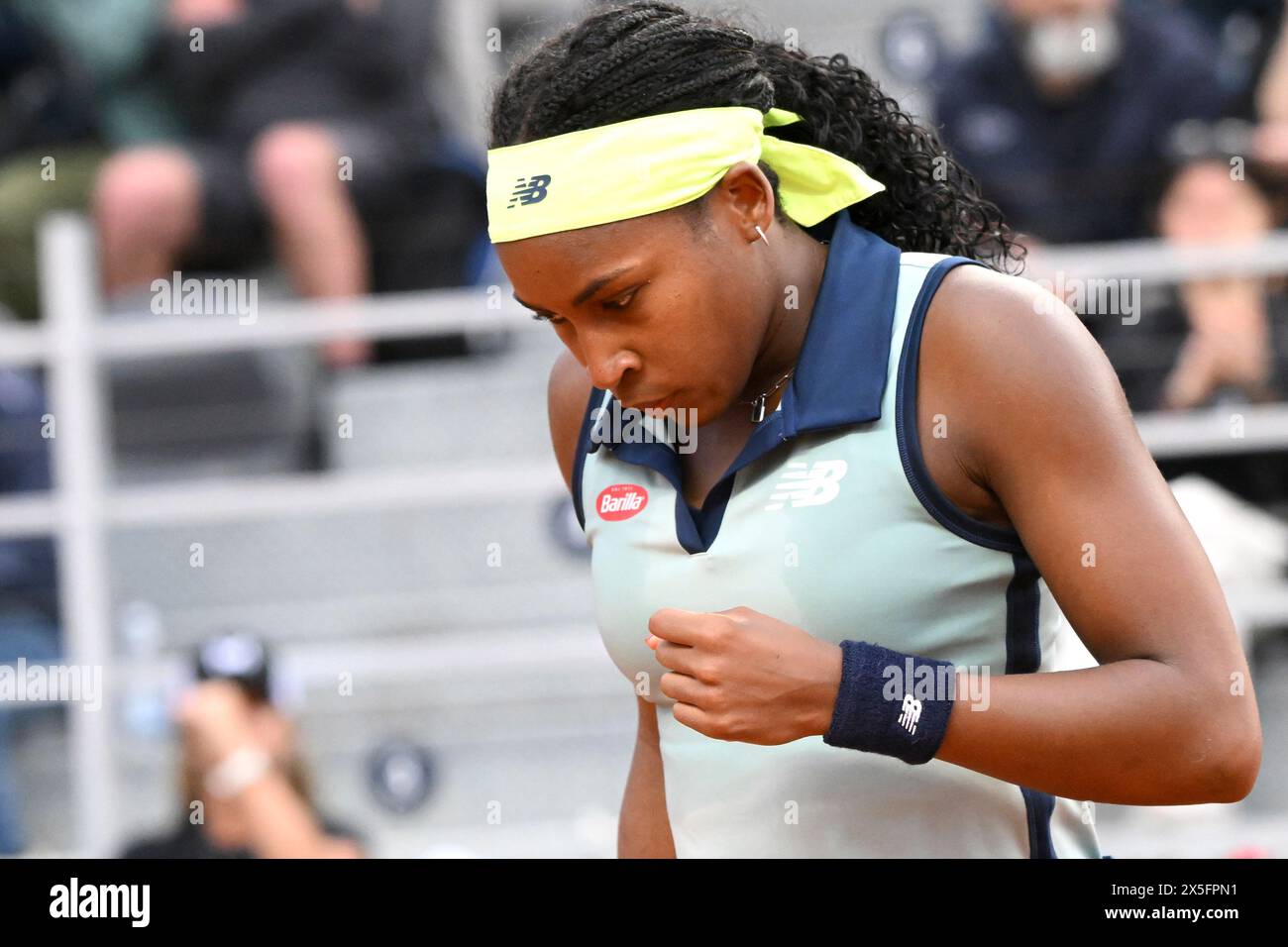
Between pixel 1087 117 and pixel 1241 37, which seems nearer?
pixel 1087 117

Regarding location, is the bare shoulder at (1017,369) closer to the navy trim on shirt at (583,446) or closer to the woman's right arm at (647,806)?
the navy trim on shirt at (583,446)

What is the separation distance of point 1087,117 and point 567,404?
10.4ft

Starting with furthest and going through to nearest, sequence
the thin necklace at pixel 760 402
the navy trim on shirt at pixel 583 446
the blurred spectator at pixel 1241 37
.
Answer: the blurred spectator at pixel 1241 37 < the navy trim on shirt at pixel 583 446 < the thin necklace at pixel 760 402

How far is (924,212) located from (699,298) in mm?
397

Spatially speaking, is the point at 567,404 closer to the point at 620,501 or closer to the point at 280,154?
the point at 620,501

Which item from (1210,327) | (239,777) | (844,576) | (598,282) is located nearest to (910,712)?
(844,576)

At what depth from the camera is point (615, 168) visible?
1642 mm

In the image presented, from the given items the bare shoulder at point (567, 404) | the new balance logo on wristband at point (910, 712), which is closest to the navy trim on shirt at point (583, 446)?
the bare shoulder at point (567, 404)

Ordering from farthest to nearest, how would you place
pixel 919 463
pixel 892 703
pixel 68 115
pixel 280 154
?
pixel 68 115 < pixel 280 154 < pixel 919 463 < pixel 892 703

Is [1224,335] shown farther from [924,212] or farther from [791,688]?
[791,688]

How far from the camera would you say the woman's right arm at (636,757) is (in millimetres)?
2014

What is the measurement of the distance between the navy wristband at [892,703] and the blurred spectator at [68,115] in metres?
4.01

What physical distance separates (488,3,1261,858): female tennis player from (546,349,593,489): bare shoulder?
0.10 metres
